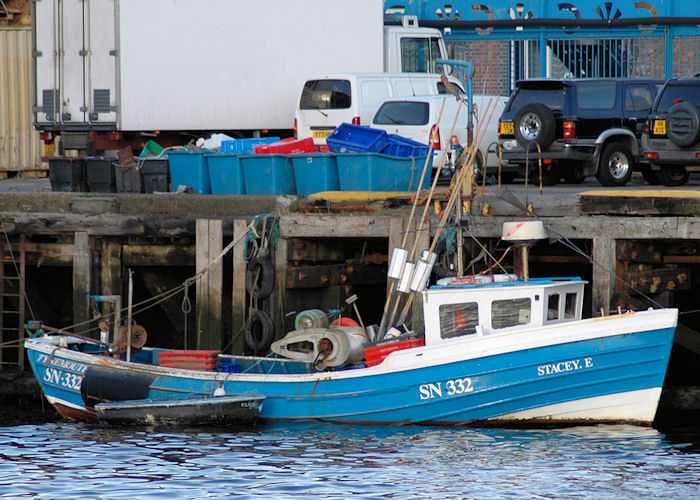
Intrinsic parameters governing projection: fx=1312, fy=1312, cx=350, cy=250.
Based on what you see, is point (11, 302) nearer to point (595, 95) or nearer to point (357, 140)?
point (357, 140)

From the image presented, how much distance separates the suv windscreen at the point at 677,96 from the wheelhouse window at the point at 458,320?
23.2 feet

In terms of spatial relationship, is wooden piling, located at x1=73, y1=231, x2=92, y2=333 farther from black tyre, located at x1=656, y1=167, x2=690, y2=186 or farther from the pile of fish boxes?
black tyre, located at x1=656, y1=167, x2=690, y2=186

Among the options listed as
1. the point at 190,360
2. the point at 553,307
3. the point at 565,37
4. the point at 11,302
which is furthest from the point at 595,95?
the point at 11,302

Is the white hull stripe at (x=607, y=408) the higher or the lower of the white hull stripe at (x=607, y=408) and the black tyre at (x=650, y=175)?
the lower

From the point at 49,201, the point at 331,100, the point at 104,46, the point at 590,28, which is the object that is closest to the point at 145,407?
the point at 49,201

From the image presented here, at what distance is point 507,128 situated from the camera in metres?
21.5

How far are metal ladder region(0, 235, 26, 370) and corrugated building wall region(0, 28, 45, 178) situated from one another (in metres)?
8.57

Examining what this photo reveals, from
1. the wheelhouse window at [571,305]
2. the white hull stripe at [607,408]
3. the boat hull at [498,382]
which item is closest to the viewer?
the boat hull at [498,382]

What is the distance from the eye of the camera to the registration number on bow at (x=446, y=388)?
1422 centimetres

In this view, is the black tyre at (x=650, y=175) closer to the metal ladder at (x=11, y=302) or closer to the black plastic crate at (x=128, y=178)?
the black plastic crate at (x=128, y=178)

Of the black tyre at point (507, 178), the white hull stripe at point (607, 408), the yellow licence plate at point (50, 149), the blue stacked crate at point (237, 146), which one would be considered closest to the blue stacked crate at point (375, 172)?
the blue stacked crate at point (237, 146)

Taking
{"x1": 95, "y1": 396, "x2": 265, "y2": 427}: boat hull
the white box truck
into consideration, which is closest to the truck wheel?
the white box truck

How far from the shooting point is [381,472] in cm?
1234

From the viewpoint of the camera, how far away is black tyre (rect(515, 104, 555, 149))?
20.9 metres
